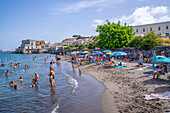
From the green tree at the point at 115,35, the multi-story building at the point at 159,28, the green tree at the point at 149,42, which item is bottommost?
the green tree at the point at 149,42

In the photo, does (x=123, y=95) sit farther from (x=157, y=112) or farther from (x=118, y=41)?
(x=118, y=41)

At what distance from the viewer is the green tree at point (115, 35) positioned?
28.7 m

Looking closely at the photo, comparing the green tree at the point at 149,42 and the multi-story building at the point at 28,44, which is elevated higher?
the multi-story building at the point at 28,44

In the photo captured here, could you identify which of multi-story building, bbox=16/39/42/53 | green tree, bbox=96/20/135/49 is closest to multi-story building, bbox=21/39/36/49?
multi-story building, bbox=16/39/42/53

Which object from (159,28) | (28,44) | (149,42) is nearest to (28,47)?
(28,44)

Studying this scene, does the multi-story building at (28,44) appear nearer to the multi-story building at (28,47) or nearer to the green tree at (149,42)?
the multi-story building at (28,47)

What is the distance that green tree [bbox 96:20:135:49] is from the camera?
1129 inches

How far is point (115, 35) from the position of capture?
28672 millimetres

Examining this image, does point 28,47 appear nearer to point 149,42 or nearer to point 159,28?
point 159,28

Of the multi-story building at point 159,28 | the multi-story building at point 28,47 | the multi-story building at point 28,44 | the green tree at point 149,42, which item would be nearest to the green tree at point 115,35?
the green tree at point 149,42

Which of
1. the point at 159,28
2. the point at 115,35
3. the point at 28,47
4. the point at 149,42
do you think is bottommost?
the point at 149,42

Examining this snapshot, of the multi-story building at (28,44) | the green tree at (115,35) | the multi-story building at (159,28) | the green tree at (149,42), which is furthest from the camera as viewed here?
the multi-story building at (28,44)

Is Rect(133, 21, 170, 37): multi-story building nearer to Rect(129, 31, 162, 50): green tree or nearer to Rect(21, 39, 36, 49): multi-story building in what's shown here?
Rect(129, 31, 162, 50): green tree

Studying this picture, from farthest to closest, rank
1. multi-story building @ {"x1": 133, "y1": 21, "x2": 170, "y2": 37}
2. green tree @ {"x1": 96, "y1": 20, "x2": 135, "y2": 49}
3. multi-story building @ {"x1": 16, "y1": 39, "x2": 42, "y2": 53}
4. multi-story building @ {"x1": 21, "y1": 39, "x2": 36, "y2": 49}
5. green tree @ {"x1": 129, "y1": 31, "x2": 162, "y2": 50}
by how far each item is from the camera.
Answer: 1. multi-story building @ {"x1": 21, "y1": 39, "x2": 36, "y2": 49}
2. multi-story building @ {"x1": 16, "y1": 39, "x2": 42, "y2": 53}
3. multi-story building @ {"x1": 133, "y1": 21, "x2": 170, "y2": 37}
4. green tree @ {"x1": 96, "y1": 20, "x2": 135, "y2": 49}
5. green tree @ {"x1": 129, "y1": 31, "x2": 162, "y2": 50}
